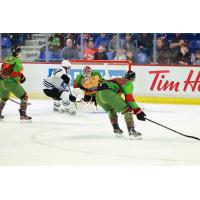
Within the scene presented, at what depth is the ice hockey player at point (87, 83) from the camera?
4.85m

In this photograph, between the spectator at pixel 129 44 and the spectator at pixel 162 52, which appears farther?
the spectator at pixel 162 52

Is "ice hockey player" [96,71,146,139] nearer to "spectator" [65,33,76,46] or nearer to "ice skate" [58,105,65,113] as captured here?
A: "spectator" [65,33,76,46]

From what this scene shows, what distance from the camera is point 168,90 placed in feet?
22.7

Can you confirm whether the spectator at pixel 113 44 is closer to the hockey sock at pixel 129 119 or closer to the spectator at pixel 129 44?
the spectator at pixel 129 44

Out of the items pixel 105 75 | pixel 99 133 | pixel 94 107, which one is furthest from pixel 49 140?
pixel 105 75

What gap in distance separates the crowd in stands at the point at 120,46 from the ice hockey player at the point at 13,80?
14 centimetres

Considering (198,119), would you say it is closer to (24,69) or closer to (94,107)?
(94,107)

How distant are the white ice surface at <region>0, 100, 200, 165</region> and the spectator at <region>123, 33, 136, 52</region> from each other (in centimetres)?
70

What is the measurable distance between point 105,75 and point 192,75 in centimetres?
208

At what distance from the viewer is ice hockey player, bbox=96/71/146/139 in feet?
14.6

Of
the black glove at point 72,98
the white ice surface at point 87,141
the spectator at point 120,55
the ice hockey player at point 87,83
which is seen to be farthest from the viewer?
the spectator at point 120,55

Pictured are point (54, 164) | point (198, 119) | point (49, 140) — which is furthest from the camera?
point (198, 119)

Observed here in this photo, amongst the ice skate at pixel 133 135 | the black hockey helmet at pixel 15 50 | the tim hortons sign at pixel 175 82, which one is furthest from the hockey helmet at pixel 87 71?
the tim hortons sign at pixel 175 82

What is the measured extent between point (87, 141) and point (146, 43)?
1635 mm
